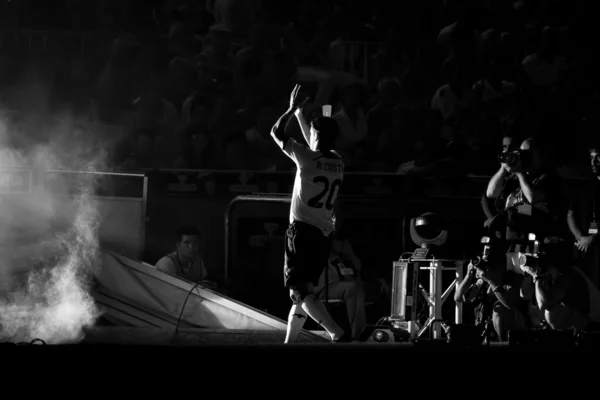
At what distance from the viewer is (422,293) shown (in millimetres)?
6539

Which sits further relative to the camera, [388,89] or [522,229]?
[388,89]

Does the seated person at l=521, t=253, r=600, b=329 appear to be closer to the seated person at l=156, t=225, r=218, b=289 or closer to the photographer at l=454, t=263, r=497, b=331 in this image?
the photographer at l=454, t=263, r=497, b=331

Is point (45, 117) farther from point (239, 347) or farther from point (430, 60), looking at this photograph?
point (239, 347)

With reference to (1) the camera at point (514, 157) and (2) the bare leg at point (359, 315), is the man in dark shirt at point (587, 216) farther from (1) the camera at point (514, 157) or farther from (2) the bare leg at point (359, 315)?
(2) the bare leg at point (359, 315)

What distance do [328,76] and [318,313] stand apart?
4.44 meters

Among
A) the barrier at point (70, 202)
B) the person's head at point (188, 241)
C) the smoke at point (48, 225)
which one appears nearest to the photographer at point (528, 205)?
the person's head at point (188, 241)

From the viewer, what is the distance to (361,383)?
4250mm

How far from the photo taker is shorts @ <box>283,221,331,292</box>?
5.83 m

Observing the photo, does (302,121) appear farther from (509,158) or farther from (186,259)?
(186,259)

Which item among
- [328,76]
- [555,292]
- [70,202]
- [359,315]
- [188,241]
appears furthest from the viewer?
[328,76]

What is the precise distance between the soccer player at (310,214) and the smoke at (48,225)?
1.84 m

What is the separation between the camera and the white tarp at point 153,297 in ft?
24.1

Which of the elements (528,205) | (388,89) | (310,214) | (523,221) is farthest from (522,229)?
(388,89)

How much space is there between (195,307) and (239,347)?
3160 millimetres
